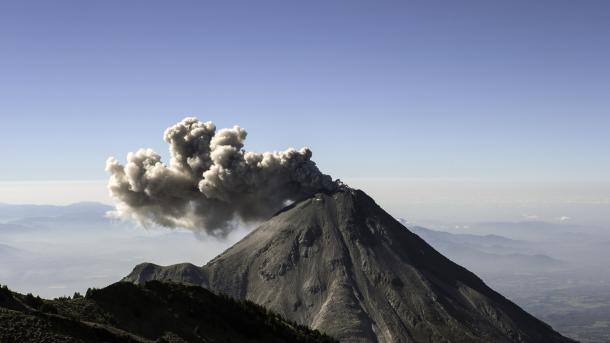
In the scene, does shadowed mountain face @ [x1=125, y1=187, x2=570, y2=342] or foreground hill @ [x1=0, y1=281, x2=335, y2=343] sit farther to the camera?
shadowed mountain face @ [x1=125, y1=187, x2=570, y2=342]

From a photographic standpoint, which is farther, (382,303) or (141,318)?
(382,303)

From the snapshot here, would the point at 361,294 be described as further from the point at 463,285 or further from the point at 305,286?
the point at 463,285

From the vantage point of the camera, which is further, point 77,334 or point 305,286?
point 305,286

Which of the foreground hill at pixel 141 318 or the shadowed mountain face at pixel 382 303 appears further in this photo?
the shadowed mountain face at pixel 382 303

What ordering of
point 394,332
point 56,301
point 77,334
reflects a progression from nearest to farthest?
point 77,334, point 56,301, point 394,332

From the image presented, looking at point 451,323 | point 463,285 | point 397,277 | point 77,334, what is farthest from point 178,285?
point 463,285

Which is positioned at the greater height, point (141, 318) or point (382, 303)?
point (382, 303)

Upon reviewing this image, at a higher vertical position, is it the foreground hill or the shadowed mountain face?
the shadowed mountain face

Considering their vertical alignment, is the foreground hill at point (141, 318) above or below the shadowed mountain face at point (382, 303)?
below
